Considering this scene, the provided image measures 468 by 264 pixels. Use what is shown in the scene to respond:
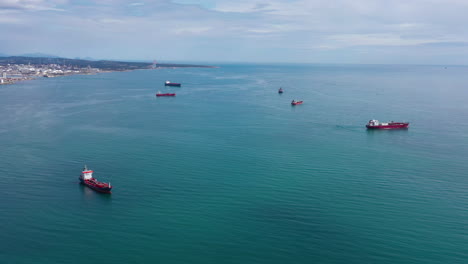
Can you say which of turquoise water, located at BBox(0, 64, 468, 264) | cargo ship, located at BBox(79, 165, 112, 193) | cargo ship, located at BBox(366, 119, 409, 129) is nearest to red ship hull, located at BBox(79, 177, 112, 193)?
cargo ship, located at BBox(79, 165, 112, 193)

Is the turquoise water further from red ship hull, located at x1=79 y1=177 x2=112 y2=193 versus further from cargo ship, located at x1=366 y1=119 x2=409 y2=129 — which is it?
cargo ship, located at x1=366 y1=119 x2=409 y2=129

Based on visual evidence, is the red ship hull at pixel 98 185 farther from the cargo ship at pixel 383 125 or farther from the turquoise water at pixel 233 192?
the cargo ship at pixel 383 125

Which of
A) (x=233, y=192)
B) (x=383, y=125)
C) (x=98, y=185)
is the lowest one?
(x=233, y=192)

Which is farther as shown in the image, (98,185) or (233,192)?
(233,192)

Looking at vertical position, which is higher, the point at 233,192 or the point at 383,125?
the point at 383,125

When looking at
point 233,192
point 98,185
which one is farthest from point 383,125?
point 98,185

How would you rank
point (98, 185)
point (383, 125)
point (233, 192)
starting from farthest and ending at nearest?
point (383, 125) < point (233, 192) < point (98, 185)

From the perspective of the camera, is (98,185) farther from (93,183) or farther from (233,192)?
(233,192)
